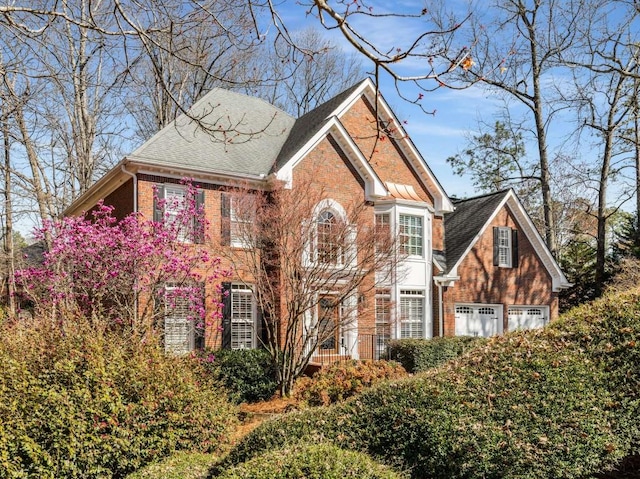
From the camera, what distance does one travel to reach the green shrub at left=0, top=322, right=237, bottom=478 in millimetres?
6047

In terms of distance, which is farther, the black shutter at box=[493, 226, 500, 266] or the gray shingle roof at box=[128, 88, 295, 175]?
the black shutter at box=[493, 226, 500, 266]

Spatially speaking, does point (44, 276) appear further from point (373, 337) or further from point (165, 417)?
point (373, 337)

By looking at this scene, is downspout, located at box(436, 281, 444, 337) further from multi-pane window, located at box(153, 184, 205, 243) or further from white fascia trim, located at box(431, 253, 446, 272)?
multi-pane window, located at box(153, 184, 205, 243)

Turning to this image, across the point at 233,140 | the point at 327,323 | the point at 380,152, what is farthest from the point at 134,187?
the point at 380,152

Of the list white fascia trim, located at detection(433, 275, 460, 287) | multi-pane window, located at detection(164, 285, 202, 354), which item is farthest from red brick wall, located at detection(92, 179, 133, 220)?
white fascia trim, located at detection(433, 275, 460, 287)

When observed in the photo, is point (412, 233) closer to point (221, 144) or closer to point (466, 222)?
point (466, 222)

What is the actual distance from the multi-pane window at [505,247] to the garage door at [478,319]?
68.1 inches

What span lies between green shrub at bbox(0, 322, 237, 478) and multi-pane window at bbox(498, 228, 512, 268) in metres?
16.4

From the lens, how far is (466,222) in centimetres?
2233

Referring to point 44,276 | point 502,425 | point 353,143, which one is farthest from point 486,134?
point 502,425

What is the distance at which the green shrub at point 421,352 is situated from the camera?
16.5 m

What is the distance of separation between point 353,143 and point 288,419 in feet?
41.6

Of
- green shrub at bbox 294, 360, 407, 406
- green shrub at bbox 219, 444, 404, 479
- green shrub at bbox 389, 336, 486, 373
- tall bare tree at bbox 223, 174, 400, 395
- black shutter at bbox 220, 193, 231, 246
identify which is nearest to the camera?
green shrub at bbox 219, 444, 404, 479

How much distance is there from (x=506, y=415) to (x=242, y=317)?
11.2 meters
